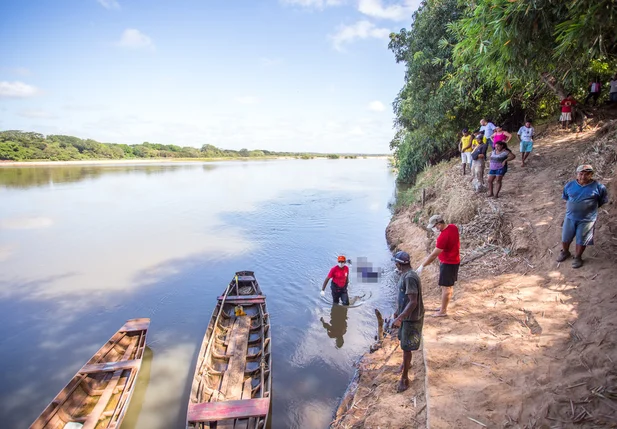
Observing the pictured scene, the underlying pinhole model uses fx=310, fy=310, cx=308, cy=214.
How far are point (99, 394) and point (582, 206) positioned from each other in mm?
9730

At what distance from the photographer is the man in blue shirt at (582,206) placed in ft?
17.2

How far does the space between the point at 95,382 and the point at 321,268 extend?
9.22m

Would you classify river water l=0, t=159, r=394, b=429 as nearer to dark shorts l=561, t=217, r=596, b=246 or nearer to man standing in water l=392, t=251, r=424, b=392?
man standing in water l=392, t=251, r=424, b=392

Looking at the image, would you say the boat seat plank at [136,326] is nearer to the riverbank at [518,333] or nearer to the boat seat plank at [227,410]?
the boat seat plank at [227,410]

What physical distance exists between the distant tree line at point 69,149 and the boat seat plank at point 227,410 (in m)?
84.8

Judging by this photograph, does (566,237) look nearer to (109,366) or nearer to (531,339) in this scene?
(531,339)

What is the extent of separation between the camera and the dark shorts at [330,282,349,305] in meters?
9.45

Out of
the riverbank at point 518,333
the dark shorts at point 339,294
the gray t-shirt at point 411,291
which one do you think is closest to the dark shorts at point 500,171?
the riverbank at point 518,333

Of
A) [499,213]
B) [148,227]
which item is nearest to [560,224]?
[499,213]

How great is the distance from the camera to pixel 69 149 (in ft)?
269

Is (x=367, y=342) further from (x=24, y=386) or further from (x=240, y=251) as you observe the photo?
(x=240, y=251)

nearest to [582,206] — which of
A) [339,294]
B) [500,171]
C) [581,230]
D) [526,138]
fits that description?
[581,230]

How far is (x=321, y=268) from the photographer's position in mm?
14156

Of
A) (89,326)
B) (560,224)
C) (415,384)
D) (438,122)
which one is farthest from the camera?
(438,122)
